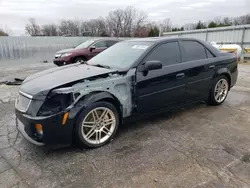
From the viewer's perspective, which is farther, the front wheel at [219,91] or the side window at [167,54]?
the front wheel at [219,91]

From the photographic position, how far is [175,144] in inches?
113

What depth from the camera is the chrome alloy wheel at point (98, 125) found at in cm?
270

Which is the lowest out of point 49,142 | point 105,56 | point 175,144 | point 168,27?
point 175,144

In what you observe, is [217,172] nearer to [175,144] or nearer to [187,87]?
[175,144]

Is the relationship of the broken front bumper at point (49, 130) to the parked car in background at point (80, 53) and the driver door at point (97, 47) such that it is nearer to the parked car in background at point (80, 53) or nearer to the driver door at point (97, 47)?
the parked car in background at point (80, 53)

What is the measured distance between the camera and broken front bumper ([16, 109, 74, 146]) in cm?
234

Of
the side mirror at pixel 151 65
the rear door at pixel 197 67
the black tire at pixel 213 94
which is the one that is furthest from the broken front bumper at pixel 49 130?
the black tire at pixel 213 94

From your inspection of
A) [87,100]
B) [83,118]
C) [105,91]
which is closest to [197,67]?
[105,91]

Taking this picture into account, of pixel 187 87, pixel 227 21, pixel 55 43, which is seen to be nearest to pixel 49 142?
pixel 187 87

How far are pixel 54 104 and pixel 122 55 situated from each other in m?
1.59

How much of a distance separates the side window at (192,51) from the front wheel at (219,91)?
71 cm

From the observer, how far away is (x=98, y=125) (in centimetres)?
280

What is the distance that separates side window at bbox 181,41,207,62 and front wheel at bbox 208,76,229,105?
71 centimetres

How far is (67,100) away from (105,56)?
1.59 metres
